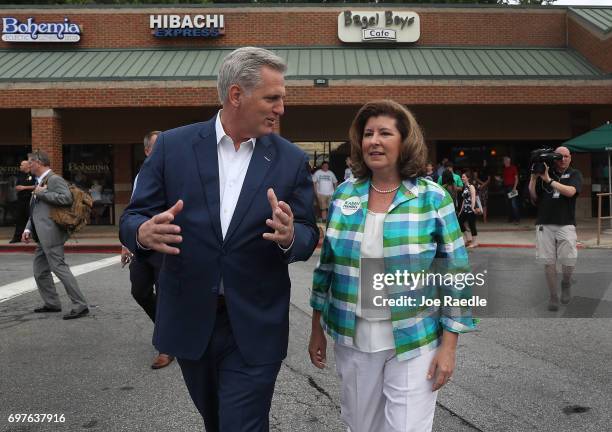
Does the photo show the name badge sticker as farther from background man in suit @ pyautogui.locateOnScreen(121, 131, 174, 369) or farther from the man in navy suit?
background man in suit @ pyautogui.locateOnScreen(121, 131, 174, 369)

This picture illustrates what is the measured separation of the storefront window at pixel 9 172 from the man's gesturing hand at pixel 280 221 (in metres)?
21.0

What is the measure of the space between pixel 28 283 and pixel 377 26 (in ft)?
50.7

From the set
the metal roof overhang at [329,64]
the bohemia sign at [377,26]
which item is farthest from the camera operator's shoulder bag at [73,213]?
the bohemia sign at [377,26]

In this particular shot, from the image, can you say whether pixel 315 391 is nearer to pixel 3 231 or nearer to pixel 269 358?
pixel 269 358

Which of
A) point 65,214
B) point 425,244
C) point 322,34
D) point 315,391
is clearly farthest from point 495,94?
point 425,244

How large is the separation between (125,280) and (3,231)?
11766 mm

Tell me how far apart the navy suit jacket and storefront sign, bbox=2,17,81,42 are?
20.4 meters

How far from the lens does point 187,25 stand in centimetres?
2081

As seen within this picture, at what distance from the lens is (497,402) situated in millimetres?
4383

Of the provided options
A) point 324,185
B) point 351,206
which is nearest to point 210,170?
point 351,206

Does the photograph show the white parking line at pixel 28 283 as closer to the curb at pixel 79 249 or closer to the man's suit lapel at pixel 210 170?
the curb at pixel 79 249

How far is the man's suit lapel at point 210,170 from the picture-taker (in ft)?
8.16

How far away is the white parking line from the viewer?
8531mm

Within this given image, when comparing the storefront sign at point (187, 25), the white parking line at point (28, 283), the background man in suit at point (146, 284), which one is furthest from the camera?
the storefront sign at point (187, 25)
